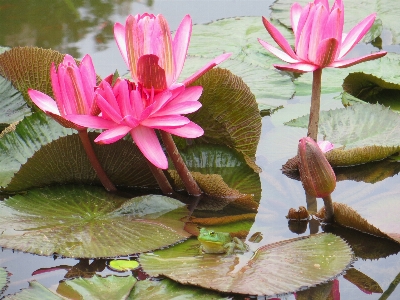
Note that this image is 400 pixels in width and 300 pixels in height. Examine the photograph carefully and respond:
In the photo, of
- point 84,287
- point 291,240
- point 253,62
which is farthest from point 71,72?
point 253,62

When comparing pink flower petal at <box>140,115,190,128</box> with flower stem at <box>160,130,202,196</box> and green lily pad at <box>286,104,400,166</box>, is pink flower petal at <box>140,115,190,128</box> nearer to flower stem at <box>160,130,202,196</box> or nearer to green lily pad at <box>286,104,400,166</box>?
flower stem at <box>160,130,202,196</box>

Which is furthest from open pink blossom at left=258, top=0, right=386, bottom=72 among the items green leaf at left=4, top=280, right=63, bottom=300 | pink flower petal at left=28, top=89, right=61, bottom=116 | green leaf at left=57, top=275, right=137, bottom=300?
green leaf at left=4, top=280, right=63, bottom=300

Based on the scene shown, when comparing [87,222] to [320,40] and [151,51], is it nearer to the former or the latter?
[151,51]

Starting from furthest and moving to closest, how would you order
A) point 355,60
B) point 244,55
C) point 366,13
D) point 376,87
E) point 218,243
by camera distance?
point 366,13 < point 244,55 < point 376,87 < point 355,60 < point 218,243

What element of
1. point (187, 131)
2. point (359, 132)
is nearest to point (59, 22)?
→ point (359, 132)

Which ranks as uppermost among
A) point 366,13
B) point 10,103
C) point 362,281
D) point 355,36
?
point 355,36

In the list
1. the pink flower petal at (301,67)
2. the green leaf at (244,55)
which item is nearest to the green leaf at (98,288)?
the pink flower petal at (301,67)

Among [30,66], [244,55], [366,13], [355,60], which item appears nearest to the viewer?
[355,60]
